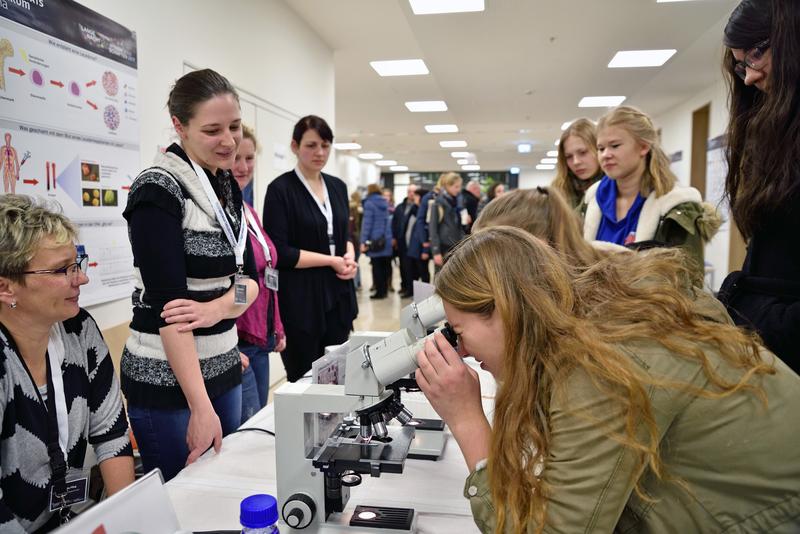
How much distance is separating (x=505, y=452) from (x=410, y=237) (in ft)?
20.7

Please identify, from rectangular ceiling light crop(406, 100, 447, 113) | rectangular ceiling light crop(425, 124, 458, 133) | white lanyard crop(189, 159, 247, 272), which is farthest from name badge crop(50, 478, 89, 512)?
rectangular ceiling light crop(425, 124, 458, 133)

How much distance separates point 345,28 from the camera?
4.70 meters

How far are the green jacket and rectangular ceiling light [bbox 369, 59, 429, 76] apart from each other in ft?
17.6

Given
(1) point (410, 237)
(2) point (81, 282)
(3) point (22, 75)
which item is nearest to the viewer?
(2) point (81, 282)

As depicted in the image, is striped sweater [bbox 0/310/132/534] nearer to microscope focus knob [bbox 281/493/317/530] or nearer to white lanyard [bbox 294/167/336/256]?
microscope focus knob [bbox 281/493/317/530]

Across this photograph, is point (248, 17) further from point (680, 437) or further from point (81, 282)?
point (680, 437)

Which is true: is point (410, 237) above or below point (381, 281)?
above

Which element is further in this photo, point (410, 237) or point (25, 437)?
point (410, 237)

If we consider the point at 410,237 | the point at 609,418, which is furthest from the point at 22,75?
the point at 410,237

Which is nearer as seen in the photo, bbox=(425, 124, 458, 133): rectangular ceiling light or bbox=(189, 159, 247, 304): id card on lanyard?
bbox=(189, 159, 247, 304): id card on lanyard

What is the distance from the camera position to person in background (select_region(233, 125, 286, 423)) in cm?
197

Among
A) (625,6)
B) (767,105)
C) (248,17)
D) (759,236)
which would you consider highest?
(625,6)

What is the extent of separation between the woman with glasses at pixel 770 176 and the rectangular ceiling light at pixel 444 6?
310cm

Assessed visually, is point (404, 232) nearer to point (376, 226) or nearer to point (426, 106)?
point (376, 226)
